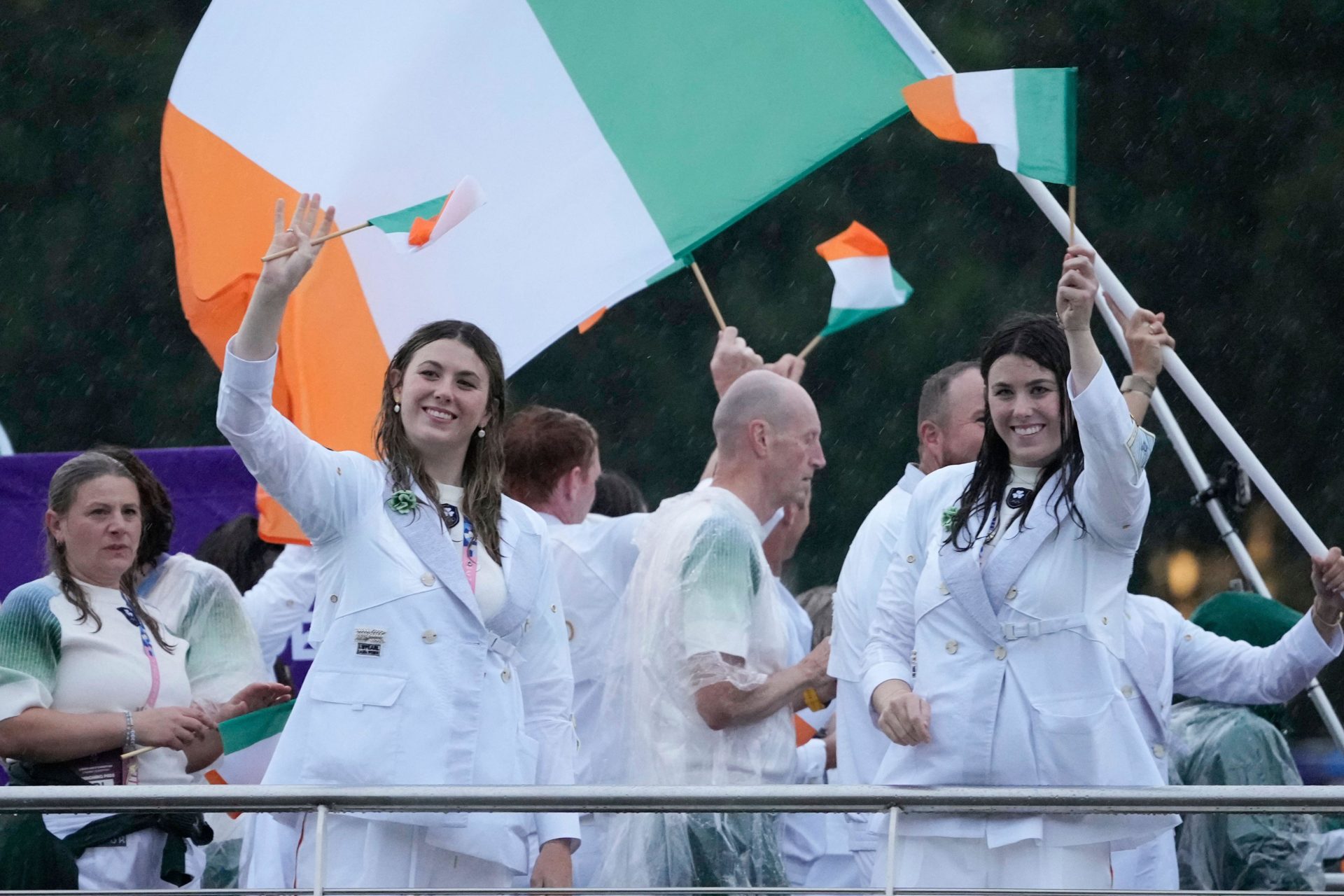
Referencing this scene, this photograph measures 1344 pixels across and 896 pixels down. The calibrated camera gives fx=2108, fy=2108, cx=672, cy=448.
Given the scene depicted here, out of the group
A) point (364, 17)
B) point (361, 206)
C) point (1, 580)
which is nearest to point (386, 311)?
point (361, 206)

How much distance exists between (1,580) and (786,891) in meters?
4.06

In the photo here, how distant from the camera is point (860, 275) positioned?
22.6ft

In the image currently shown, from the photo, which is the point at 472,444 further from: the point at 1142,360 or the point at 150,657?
the point at 1142,360

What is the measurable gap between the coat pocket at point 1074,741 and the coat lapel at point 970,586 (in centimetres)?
20

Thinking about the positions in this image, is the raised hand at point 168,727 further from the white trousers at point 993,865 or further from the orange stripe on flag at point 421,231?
the white trousers at point 993,865

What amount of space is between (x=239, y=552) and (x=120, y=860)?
2.37 m

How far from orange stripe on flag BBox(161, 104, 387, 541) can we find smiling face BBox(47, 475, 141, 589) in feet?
2.28

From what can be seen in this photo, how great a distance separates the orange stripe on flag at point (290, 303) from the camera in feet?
19.8

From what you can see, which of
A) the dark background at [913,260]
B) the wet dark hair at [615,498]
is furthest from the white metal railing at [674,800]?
the dark background at [913,260]

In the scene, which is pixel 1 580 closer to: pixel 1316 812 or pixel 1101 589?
pixel 1101 589

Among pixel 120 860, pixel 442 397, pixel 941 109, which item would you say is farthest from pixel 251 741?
pixel 941 109

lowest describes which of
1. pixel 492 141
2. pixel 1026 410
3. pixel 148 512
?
pixel 148 512

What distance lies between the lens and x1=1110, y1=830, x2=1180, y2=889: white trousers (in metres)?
5.25

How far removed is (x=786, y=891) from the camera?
404cm
